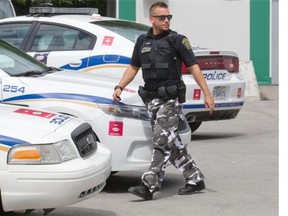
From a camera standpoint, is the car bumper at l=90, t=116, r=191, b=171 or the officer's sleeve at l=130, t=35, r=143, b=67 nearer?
the car bumper at l=90, t=116, r=191, b=171

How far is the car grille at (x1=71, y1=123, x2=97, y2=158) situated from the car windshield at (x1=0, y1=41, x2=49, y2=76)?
1667 mm

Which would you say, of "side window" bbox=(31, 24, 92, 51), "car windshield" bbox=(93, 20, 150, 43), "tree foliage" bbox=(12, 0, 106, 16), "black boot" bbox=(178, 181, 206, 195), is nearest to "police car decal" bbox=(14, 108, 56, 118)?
"black boot" bbox=(178, 181, 206, 195)

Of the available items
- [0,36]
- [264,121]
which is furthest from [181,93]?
[264,121]

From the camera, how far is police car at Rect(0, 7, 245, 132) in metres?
10.3

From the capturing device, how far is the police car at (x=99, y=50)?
33.8 ft

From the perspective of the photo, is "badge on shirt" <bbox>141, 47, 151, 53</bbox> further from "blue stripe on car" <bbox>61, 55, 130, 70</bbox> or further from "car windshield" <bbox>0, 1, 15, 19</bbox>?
"car windshield" <bbox>0, 1, 15, 19</bbox>

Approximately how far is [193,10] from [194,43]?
756mm

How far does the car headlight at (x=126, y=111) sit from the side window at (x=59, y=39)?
247 centimetres

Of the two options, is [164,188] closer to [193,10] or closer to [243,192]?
[243,192]

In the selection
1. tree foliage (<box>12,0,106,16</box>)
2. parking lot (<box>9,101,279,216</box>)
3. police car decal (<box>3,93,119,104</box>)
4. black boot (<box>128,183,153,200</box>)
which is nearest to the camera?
parking lot (<box>9,101,279,216</box>)

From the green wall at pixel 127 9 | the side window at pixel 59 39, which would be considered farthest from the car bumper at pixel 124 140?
the green wall at pixel 127 9

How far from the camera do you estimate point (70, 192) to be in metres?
6.32

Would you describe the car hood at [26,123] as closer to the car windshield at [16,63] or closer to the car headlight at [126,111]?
the car headlight at [126,111]
